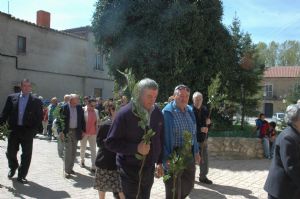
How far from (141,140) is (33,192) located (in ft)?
12.3

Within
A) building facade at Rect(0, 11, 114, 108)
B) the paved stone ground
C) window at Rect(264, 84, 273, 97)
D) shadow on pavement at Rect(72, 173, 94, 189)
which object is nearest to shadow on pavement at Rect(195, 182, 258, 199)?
the paved stone ground

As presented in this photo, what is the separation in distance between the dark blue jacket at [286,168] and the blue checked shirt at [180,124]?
1415mm

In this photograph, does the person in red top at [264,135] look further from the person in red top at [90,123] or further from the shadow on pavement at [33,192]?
the shadow on pavement at [33,192]

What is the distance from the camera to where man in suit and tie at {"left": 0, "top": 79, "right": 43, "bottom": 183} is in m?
7.52

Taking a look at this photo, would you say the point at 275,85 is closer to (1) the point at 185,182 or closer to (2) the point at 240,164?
(2) the point at 240,164

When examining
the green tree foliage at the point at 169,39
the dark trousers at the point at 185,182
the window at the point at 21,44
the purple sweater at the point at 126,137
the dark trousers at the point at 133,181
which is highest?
the window at the point at 21,44

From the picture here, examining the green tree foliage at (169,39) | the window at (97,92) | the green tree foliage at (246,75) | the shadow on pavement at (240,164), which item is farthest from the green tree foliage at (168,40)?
the window at (97,92)

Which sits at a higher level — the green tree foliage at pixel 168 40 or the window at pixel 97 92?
the green tree foliage at pixel 168 40

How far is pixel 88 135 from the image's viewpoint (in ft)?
31.0

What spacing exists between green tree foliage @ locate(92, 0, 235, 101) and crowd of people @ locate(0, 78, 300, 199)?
4.99 m

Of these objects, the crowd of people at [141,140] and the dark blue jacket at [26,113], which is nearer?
the crowd of people at [141,140]

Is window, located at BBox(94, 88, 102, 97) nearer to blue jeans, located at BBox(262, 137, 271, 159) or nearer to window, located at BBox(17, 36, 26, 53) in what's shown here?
window, located at BBox(17, 36, 26, 53)

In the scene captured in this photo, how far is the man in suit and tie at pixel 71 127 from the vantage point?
8539 mm

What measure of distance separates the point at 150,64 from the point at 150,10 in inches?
71.0
